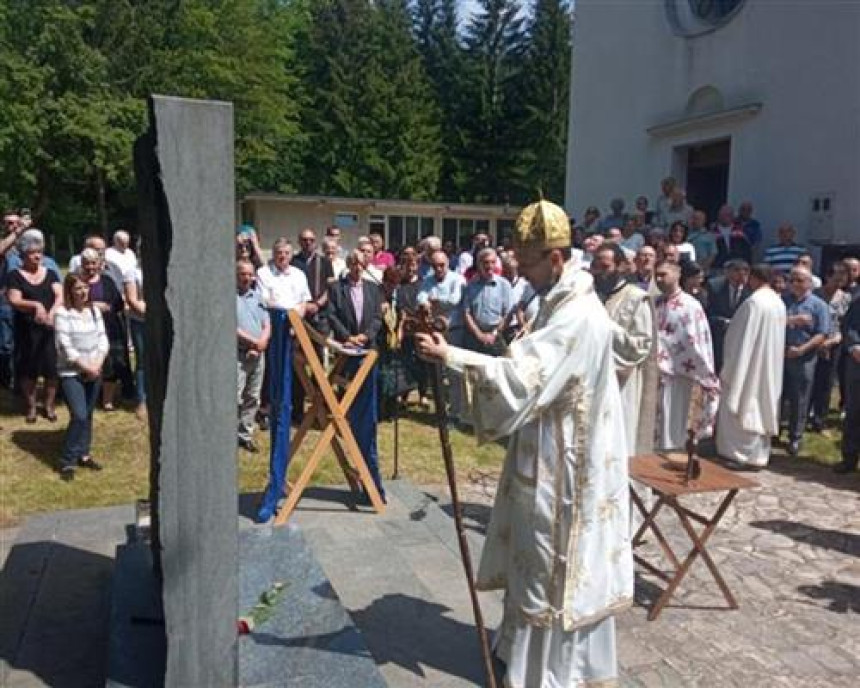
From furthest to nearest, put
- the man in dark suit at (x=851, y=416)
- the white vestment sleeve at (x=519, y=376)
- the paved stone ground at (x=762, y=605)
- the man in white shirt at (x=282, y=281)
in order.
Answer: the man in white shirt at (x=282, y=281) < the man in dark suit at (x=851, y=416) < the paved stone ground at (x=762, y=605) < the white vestment sleeve at (x=519, y=376)

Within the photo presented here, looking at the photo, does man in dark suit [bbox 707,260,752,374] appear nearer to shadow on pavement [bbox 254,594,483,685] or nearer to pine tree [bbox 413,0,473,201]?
shadow on pavement [bbox 254,594,483,685]

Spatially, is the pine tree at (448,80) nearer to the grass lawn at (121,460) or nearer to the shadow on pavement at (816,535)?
the grass lawn at (121,460)

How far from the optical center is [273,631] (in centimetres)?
382

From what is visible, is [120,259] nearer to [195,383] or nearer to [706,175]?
[195,383]

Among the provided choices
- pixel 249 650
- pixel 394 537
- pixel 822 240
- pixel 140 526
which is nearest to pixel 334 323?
pixel 394 537

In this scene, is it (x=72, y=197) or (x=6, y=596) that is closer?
(x=6, y=596)

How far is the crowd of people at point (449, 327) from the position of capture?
723 cm

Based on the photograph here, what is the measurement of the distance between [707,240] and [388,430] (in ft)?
19.8

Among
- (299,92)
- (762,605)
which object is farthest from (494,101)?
(762,605)

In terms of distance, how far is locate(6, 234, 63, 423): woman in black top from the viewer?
8.23m

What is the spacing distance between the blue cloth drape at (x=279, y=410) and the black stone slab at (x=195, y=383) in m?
2.49

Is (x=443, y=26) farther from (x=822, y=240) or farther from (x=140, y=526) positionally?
(x=140, y=526)

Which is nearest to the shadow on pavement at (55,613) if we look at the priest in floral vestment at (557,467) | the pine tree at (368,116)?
the priest in floral vestment at (557,467)

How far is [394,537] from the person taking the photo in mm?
5555
